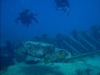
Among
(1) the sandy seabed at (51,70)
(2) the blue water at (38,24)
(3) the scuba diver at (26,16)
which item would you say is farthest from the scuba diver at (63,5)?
(2) the blue water at (38,24)

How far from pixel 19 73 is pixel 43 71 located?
1356 mm

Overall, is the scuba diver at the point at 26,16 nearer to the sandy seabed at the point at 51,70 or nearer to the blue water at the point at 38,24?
the sandy seabed at the point at 51,70

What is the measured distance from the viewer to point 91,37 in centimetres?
1675

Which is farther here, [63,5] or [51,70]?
[63,5]


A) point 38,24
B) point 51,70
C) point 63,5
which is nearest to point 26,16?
point 63,5

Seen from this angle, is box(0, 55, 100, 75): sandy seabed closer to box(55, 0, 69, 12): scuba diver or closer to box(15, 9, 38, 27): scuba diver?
box(55, 0, 69, 12): scuba diver

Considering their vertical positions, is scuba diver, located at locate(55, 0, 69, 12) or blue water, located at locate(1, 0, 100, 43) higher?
blue water, located at locate(1, 0, 100, 43)

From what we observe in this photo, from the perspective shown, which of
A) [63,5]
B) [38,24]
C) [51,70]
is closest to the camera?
[51,70]

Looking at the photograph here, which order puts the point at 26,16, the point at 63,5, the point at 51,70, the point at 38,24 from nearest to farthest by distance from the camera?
the point at 51,70 → the point at 63,5 → the point at 26,16 → the point at 38,24

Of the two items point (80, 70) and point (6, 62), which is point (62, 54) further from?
point (6, 62)

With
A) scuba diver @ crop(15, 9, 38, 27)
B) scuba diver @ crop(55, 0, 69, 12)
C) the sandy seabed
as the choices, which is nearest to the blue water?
scuba diver @ crop(15, 9, 38, 27)

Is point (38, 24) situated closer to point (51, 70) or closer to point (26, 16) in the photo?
point (26, 16)

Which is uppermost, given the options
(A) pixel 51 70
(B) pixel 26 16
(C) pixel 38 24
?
(C) pixel 38 24

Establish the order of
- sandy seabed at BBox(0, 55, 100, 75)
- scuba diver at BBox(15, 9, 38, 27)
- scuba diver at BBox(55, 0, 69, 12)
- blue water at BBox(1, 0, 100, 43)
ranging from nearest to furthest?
sandy seabed at BBox(0, 55, 100, 75)
scuba diver at BBox(55, 0, 69, 12)
scuba diver at BBox(15, 9, 38, 27)
blue water at BBox(1, 0, 100, 43)
